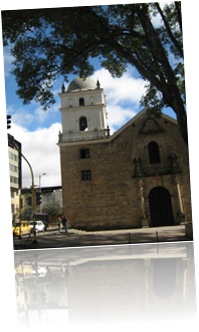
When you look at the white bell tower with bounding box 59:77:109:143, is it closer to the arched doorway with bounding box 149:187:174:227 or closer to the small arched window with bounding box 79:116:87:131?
the small arched window with bounding box 79:116:87:131

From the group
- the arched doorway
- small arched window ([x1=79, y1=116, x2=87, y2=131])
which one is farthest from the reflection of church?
small arched window ([x1=79, y1=116, x2=87, y2=131])

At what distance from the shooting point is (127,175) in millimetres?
18344

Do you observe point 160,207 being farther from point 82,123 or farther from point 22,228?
point 22,228

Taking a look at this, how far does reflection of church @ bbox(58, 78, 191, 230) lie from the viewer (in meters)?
17.8

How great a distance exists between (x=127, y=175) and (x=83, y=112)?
16.2 ft

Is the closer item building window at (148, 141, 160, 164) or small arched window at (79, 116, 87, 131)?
building window at (148, 141, 160, 164)

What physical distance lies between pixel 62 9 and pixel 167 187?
11.1 metres

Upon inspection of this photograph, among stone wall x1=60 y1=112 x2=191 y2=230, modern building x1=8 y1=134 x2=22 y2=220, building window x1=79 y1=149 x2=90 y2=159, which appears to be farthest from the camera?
building window x1=79 y1=149 x2=90 y2=159

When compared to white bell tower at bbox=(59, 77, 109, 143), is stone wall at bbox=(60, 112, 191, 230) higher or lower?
lower

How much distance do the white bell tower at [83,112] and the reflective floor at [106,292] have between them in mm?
12817

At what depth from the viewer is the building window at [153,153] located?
18.7 meters

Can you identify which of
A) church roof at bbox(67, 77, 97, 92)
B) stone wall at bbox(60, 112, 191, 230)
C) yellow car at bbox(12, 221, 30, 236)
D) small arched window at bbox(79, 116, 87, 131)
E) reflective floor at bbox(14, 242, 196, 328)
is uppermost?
church roof at bbox(67, 77, 97, 92)

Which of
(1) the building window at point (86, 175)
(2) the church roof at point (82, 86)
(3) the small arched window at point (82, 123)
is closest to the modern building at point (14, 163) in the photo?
(1) the building window at point (86, 175)

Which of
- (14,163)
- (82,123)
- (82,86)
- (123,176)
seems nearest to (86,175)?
(123,176)
